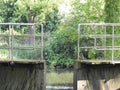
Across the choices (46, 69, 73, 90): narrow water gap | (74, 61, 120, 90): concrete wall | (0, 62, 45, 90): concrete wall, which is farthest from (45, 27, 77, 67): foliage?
(0, 62, 45, 90): concrete wall

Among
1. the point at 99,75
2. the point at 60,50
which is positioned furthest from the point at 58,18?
the point at 99,75

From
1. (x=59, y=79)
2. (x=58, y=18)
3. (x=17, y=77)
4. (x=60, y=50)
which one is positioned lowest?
(x=59, y=79)

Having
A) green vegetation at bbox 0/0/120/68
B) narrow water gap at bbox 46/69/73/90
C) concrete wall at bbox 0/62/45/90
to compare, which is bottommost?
narrow water gap at bbox 46/69/73/90

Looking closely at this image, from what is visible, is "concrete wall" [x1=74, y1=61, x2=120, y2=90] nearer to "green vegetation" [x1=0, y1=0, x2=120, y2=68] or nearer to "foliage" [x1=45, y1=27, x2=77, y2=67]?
"green vegetation" [x1=0, y1=0, x2=120, y2=68]

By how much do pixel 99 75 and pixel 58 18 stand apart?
1696cm

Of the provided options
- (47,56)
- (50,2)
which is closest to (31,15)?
(50,2)

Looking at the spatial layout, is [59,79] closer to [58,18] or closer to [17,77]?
[58,18]

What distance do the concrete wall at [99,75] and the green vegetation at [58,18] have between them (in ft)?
6.20

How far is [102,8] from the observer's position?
1836cm

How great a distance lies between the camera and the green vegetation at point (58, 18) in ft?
54.4

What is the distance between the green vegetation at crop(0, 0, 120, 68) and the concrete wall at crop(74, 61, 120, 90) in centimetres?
189

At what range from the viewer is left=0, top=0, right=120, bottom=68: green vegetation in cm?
1659

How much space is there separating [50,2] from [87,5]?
25.0 feet

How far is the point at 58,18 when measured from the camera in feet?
90.4
